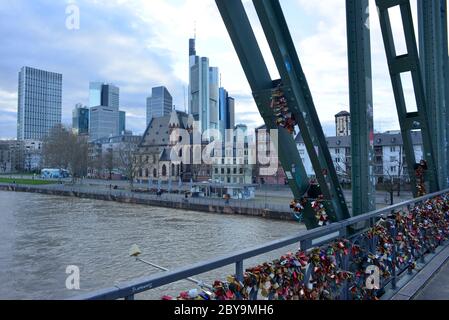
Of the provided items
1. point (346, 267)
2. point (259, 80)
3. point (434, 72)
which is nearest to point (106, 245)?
point (434, 72)

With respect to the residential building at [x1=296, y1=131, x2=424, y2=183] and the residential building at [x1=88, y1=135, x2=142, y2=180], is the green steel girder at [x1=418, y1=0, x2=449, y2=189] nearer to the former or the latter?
the residential building at [x1=296, y1=131, x2=424, y2=183]

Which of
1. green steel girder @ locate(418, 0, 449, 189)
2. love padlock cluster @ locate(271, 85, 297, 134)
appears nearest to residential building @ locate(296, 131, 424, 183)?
green steel girder @ locate(418, 0, 449, 189)

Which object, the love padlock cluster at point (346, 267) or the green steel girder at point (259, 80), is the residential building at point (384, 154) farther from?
the green steel girder at point (259, 80)

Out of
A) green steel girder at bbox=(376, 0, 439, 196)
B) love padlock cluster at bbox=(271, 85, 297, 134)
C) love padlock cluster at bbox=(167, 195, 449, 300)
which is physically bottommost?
love padlock cluster at bbox=(167, 195, 449, 300)

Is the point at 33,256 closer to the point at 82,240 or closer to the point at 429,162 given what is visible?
the point at 82,240

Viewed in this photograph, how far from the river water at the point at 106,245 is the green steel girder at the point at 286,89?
4688 mm

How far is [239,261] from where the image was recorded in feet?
6.50

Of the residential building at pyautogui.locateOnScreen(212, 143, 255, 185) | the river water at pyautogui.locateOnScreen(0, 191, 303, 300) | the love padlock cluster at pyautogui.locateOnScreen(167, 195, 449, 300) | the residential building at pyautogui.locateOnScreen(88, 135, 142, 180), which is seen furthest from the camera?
the residential building at pyautogui.locateOnScreen(88, 135, 142, 180)

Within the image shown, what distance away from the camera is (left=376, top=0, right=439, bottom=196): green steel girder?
18.8 ft

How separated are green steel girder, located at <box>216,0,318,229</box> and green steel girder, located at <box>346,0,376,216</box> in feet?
2.27

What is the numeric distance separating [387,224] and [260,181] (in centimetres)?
5803

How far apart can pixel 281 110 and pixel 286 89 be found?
176 mm

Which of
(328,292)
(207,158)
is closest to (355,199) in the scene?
(328,292)

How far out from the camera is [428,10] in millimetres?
7602
